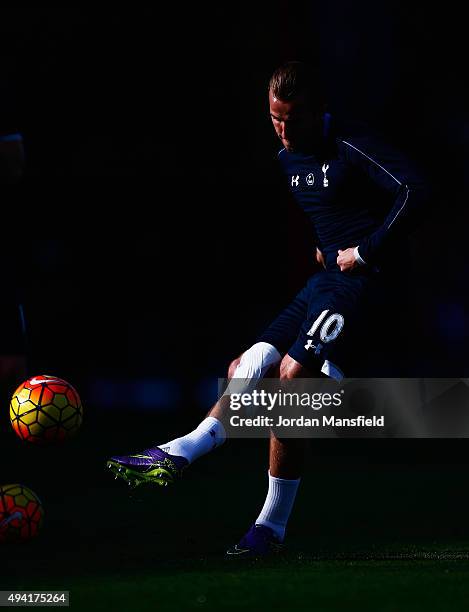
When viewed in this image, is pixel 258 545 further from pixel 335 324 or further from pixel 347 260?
pixel 347 260

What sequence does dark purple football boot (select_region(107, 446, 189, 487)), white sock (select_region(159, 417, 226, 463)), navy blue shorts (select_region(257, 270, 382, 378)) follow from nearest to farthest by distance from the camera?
1. dark purple football boot (select_region(107, 446, 189, 487))
2. white sock (select_region(159, 417, 226, 463))
3. navy blue shorts (select_region(257, 270, 382, 378))

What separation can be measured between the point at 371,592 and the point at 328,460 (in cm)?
448

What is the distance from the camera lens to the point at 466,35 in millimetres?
13828

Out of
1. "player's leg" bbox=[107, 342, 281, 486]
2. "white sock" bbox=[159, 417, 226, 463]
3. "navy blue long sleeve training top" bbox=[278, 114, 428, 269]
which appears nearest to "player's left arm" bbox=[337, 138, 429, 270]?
"navy blue long sleeve training top" bbox=[278, 114, 428, 269]

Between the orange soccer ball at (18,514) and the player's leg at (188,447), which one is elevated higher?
the player's leg at (188,447)

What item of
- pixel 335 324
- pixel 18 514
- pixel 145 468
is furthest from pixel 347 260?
pixel 18 514

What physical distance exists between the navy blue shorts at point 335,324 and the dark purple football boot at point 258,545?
72 cm

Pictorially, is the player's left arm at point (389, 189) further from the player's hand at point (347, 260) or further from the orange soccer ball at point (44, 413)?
the orange soccer ball at point (44, 413)

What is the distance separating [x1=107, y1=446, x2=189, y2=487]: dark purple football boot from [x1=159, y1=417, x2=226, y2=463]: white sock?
0.08m

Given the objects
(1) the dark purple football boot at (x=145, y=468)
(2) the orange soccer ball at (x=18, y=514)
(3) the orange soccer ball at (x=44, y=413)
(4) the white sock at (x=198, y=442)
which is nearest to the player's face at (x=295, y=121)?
(4) the white sock at (x=198, y=442)

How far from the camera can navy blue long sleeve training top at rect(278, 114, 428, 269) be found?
5523mm

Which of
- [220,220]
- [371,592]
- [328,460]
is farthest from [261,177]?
[371,592]

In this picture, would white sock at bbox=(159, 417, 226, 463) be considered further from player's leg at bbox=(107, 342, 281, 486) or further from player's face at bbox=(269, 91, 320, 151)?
player's face at bbox=(269, 91, 320, 151)

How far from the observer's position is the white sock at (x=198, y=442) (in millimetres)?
5426
